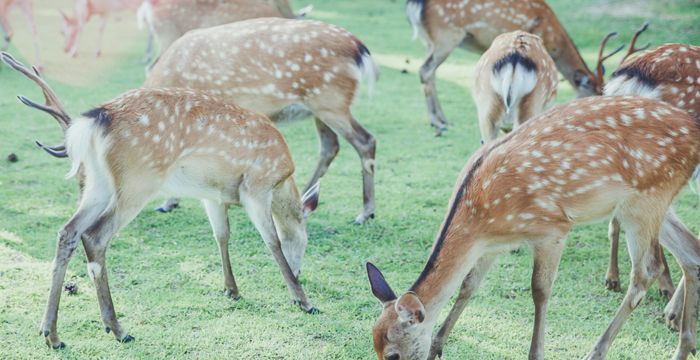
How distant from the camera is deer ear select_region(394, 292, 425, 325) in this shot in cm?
321

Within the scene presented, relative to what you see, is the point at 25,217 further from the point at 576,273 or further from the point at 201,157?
the point at 576,273

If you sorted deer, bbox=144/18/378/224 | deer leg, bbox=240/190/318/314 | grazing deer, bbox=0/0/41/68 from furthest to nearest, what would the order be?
grazing deer, bbox=0/0/41/68 < deer, bbox=144/18/378/224 < deer leg, bbox=240/190/318/314

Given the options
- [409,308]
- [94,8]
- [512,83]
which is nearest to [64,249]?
[409,308]

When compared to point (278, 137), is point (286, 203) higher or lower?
lower

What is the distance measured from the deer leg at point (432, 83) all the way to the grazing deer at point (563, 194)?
12.0 ft

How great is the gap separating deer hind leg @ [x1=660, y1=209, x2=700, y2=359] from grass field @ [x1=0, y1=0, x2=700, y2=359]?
0.16 metres

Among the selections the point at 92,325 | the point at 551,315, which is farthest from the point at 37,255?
the point at 551,315

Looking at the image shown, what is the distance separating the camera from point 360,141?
5492mm

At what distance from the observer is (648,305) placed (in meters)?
4.29

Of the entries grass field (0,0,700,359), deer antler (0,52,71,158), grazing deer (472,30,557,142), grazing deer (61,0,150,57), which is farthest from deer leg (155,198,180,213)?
grazing deer (61,0,150,57)

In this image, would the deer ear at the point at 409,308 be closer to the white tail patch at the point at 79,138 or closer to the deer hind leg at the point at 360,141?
the white tail patch at the point at 79,138

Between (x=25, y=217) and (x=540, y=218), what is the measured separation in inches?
133

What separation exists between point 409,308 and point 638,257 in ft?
3.66

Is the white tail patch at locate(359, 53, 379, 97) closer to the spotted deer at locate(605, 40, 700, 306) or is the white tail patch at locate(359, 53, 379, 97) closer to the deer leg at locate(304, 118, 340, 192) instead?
the deer leg at locate(304, 118, 340, 192)
